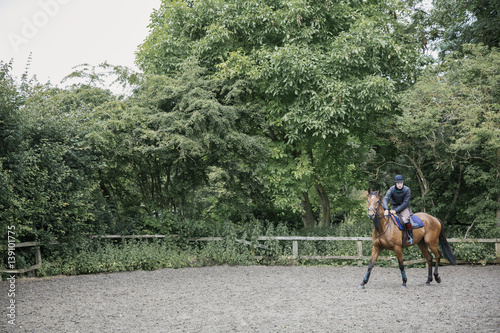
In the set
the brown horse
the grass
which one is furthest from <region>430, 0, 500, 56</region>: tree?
the grass

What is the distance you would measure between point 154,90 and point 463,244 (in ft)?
38.9

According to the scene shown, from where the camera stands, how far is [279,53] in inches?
546

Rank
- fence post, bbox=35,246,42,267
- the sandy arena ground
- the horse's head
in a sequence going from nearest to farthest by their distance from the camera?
the sandy arena ground < the horse's head < fence post, bbox=35,246,42,267

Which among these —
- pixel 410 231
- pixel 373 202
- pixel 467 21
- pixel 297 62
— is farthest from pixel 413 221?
pixel 467 21

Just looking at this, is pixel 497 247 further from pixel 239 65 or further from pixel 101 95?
pixel 101 95

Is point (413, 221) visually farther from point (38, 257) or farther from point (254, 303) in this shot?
point (38, 257)

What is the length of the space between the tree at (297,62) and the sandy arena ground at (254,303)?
5.19 meters

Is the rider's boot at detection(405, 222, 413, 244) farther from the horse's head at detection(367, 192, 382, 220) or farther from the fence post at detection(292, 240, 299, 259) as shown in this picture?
the fence post at detection(292, 240, 299, 259)

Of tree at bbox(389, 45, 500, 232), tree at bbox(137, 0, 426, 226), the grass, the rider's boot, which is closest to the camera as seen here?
the rider's boot

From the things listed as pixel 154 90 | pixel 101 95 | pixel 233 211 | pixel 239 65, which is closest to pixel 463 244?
pixel 233 211

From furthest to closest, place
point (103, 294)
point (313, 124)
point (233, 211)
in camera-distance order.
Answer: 1. point (233, 211)
2. point (313, 124)
3. point (103, 294)

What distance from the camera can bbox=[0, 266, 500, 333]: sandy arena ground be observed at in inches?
257

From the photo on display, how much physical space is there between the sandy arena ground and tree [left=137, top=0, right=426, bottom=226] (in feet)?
17.0

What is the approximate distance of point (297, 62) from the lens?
13.8m
